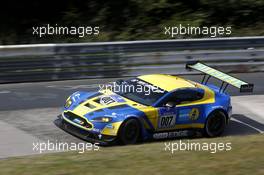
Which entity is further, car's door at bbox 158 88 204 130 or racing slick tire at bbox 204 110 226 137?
Result: racing slick tire at bbox 204 110 226 137

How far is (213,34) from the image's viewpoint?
22281 millimetres

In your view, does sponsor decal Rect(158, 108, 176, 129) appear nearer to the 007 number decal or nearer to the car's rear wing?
the 007 number decal

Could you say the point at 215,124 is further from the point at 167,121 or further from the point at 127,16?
the point at 127,16

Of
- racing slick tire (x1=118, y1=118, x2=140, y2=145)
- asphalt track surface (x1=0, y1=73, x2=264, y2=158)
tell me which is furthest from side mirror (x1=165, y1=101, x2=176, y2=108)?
asphalt track surface (x1=0, y1=73, x2=264, y2=158)

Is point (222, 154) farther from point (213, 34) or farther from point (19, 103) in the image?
point (213, 34)

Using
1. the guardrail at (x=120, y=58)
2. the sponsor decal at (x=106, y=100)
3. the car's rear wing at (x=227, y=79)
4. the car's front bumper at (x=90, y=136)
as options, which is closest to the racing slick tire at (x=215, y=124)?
the car's rear wing at (x=227, y=79)

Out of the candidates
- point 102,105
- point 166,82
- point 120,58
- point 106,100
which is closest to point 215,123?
point 166,82

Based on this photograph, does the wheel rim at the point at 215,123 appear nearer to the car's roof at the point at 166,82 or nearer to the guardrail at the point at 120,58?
the car's roof at the point at 166,82

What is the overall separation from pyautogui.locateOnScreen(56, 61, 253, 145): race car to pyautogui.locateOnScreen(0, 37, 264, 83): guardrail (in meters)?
3.81

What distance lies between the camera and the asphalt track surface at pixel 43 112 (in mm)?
11867

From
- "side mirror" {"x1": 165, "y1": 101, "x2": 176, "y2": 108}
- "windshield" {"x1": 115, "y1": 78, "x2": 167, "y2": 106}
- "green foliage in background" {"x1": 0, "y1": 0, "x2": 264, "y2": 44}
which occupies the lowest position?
"side mirror" {"x1": 165, "y1": 101, "x2": 176, "y2": 108}

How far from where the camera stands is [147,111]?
1201 centimetres

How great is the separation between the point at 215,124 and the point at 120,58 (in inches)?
196

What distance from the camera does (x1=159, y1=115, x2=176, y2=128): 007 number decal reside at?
12.2 metres
